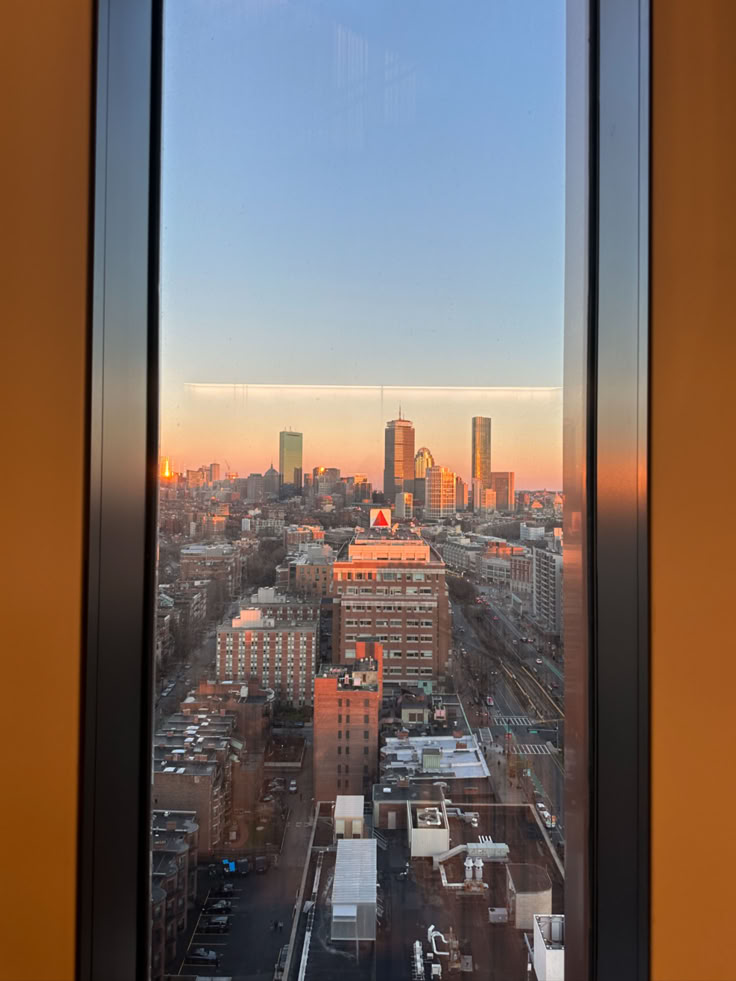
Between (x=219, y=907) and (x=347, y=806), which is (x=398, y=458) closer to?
(x=347, y=806)

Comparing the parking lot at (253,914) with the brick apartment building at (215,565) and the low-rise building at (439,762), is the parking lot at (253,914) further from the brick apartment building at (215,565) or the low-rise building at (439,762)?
the brick apartment building at (215,565)

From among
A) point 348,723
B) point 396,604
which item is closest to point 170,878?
point 348,723

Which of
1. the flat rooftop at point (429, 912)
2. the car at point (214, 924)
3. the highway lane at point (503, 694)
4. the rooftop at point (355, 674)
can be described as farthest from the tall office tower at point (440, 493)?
the car at point (214, 924)

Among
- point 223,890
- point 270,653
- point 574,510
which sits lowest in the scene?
point 223,890

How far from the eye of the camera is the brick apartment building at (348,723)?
93 cm

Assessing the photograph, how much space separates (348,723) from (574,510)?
0.56 meters

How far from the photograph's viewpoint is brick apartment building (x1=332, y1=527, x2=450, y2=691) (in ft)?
3.11

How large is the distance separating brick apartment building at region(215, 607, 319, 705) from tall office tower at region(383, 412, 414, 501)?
0.93 feet

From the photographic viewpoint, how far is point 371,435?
96 cm

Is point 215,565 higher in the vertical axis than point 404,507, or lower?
lower
